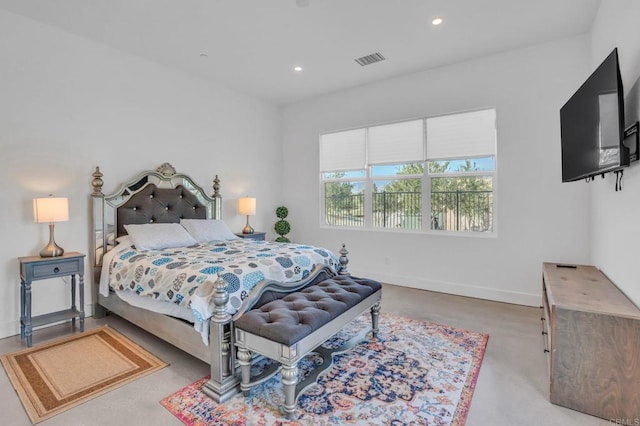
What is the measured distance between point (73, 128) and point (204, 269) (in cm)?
243

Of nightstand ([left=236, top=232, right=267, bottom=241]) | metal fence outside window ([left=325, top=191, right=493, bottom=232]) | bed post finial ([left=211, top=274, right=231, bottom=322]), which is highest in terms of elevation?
metal fence outside window ([left=325, top=191, right=493, bottom=232])

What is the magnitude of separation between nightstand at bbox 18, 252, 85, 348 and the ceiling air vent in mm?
3887

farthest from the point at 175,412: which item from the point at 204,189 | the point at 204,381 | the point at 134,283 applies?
the point at 204,189

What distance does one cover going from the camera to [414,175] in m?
4.61

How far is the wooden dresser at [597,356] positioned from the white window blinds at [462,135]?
2.50 metres

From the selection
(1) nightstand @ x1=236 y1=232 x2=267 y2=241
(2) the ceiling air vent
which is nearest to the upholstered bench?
Result: (1) nightstand @ x1=236 y1=232 x2=267 y2=241

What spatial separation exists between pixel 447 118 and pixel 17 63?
15.9ft

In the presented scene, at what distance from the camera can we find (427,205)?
4512 mm

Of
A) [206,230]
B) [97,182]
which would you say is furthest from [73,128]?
[206,230]

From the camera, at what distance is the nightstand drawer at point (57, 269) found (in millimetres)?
2846

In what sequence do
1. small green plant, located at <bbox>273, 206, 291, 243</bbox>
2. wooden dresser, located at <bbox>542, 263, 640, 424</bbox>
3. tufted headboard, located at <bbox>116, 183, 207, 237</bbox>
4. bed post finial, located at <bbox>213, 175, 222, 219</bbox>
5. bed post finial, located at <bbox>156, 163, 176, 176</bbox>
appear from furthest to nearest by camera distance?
small green plant, located at <bbox>273, 206, 291, 243</bbox> < bed post finial, located at <bbox>213, 175, 222, 219</bbox> < bed post finial, located at <bbox>156, 163, 176, 176</bbox> < tufted headboard, located at <bbox>116, 183, 207, 237</bbox> < wooden dresser, located at <bbox>542, 263, 640, 424</bbox>

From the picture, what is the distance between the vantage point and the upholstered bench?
1.82 metres

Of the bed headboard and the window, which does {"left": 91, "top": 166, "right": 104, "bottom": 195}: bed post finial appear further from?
the window

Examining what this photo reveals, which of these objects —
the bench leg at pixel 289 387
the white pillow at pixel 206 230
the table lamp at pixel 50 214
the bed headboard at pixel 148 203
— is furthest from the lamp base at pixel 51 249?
the bench leg at pixel 289 387
